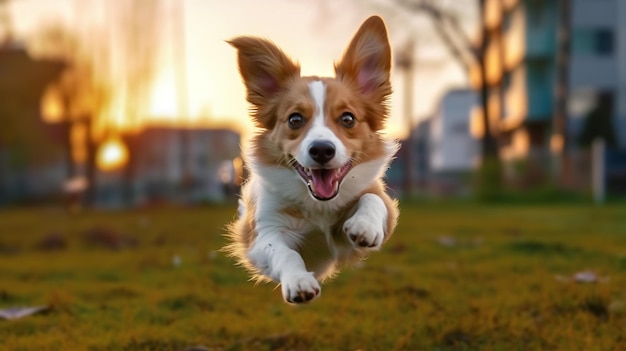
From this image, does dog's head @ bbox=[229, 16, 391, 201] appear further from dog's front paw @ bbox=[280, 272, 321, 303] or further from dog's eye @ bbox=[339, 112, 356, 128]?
dog's front paw @ bbox=[280, 272, 321, 303]

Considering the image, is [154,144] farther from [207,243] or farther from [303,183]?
Answer: [303,183]

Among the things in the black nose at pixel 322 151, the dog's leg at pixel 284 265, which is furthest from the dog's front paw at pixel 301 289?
the black nose at pixel 322 151

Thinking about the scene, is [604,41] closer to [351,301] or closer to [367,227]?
[351,301]

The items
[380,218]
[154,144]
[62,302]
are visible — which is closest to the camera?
[380,218]

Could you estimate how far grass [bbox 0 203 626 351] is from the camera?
4500 mm

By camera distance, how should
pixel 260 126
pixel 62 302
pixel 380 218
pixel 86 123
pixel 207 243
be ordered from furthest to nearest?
1. pixel 86 123
2. pixel 207 243
3. pixel 62 302
4. pixel 260 126
5. pixel 380 218

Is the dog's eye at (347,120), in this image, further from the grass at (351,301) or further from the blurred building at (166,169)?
the blurred building at (166,169)

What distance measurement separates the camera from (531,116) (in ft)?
114

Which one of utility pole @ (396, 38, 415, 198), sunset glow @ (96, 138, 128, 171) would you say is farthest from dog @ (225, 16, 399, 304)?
sunset glow @ (96, 138, 128, 171)

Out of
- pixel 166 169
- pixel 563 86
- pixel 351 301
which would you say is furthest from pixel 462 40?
pixel 166 169

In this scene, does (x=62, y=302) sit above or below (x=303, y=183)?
below

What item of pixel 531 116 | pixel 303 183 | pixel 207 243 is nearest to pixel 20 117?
pixel 531 116

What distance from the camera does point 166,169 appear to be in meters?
60.3

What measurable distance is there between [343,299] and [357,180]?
2143mm
